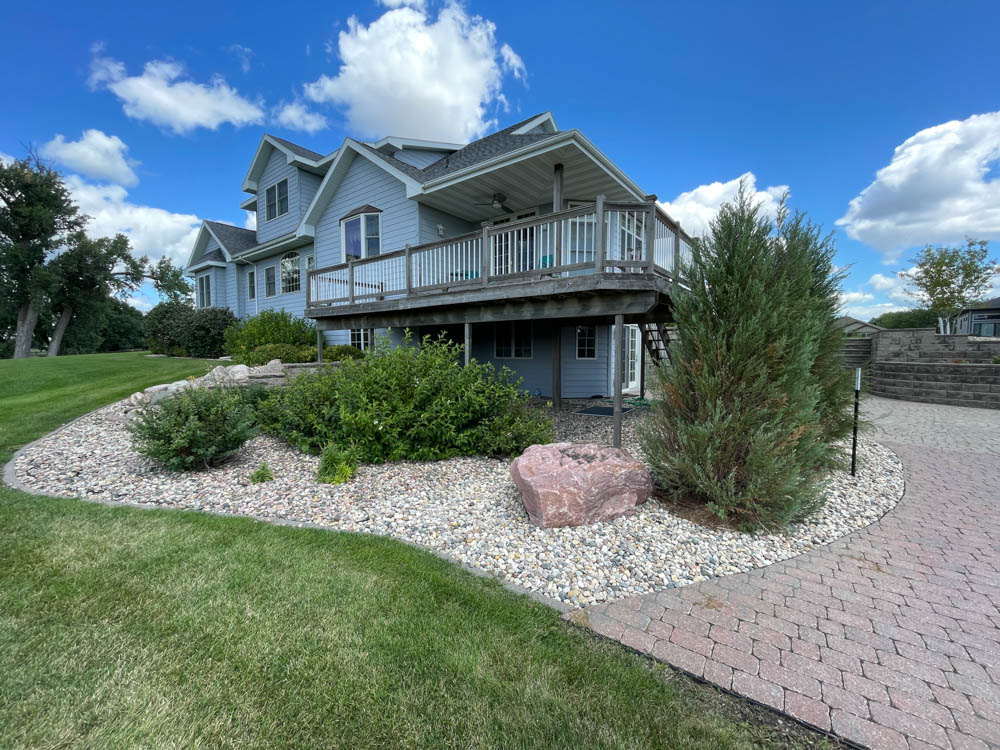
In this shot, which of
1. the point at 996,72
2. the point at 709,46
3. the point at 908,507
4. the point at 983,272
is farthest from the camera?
the point at 983,272

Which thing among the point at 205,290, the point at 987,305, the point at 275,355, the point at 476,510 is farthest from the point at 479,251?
the point at 987,305

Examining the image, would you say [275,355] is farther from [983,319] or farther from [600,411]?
[983,319]

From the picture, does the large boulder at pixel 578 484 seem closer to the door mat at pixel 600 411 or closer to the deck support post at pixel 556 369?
the door mat at pixel 600 411

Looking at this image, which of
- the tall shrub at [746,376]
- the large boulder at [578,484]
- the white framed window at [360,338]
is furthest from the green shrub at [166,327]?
the tall shrub at [746,376]

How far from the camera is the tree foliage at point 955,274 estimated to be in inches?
875

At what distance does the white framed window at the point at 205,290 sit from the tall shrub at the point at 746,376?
20.8m

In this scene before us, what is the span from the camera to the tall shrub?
3.65m

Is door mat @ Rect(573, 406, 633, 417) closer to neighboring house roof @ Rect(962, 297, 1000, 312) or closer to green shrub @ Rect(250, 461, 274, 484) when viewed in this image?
green shrub @ Rect(250, 461, 274, 484)

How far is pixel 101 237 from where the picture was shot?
81.4 ft

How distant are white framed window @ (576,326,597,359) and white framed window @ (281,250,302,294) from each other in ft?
32.8

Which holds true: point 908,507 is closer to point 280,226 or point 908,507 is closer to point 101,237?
point 280,226

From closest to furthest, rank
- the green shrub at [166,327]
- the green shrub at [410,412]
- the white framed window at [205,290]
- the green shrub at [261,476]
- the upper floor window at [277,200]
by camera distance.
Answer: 1. the green shrub at [261,476]
2. the green shrub at [410,412]
3. the upper floor window at [277,200]
4. the green shrub at [166,327]
5. the white framed window at [205,290]

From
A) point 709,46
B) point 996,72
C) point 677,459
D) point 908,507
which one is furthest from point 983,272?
point 677,459

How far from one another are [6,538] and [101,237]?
30.9 m
